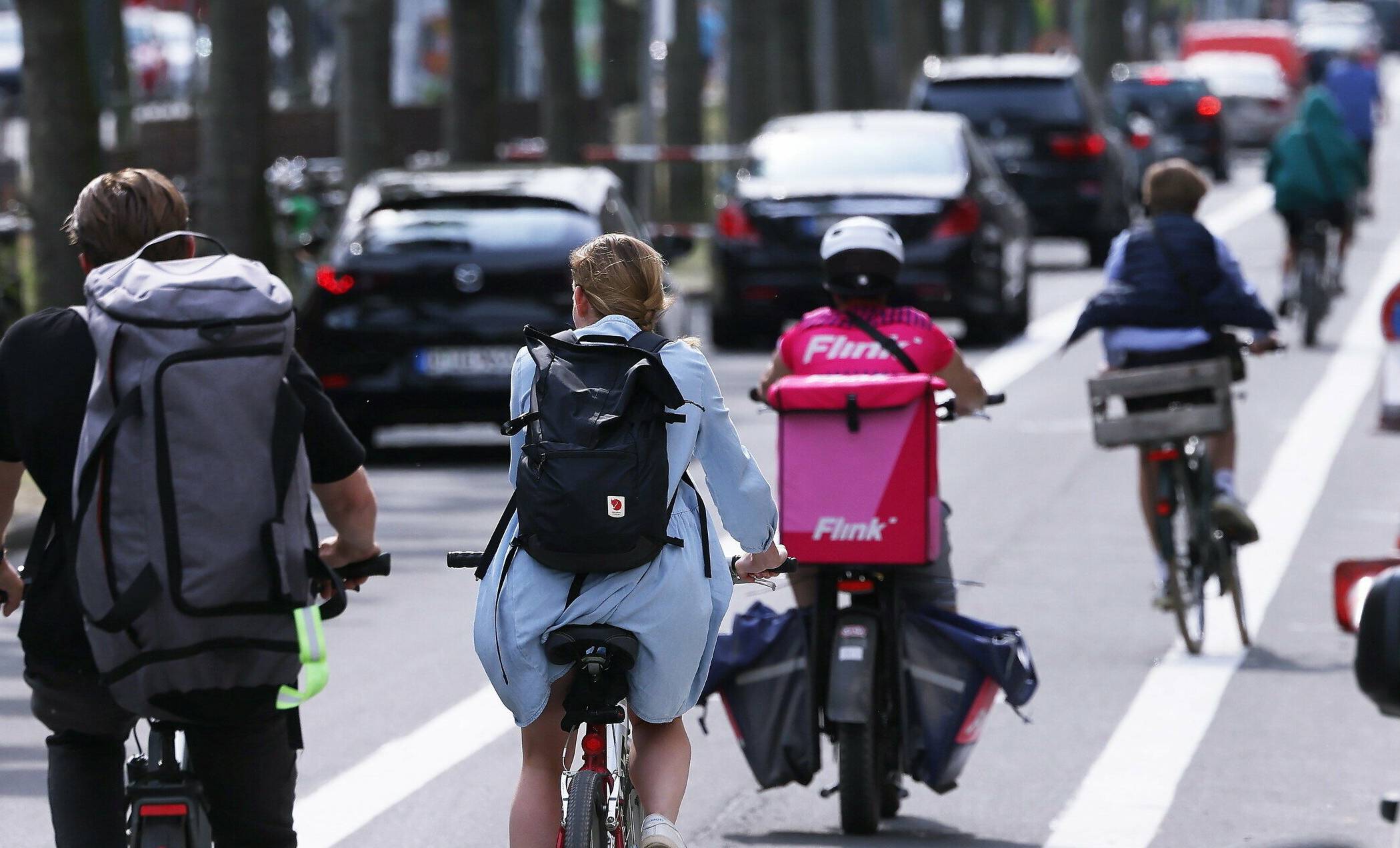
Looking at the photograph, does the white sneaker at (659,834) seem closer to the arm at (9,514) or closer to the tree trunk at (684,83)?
the arm at (9,514)

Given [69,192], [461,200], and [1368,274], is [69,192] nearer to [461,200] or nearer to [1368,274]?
[461,200]

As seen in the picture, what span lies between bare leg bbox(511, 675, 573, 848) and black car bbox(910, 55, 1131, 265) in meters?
20.6

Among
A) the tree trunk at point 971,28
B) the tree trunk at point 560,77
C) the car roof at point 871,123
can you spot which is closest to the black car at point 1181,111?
the tree trunk at point 971,28

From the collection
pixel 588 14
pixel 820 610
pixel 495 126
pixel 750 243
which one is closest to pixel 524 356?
pixel 820 610

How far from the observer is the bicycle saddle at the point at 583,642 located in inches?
187

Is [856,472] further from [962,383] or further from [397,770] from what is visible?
[397,770]

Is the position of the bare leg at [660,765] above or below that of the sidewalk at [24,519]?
above

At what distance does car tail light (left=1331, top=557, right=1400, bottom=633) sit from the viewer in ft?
12.4

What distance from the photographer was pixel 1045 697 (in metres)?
8.54

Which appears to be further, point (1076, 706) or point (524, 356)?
point (1076, 706)

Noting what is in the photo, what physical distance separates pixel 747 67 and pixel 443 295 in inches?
789

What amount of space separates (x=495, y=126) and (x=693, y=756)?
16.8 metres

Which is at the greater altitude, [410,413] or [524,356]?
[524,356]

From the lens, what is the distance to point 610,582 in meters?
4.79
